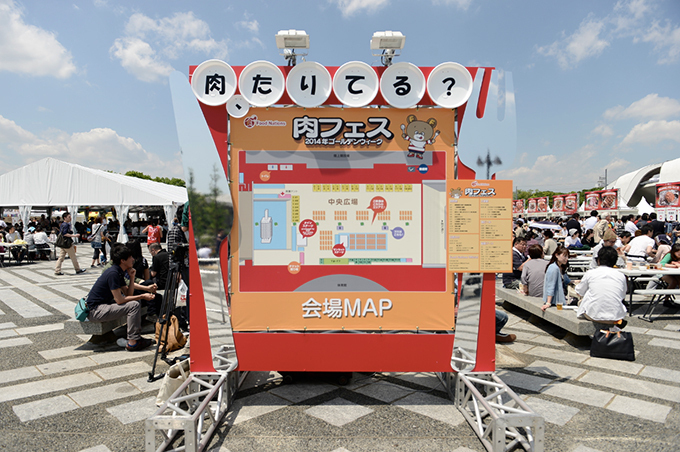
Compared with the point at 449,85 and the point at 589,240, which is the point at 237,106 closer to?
the point at 449,85

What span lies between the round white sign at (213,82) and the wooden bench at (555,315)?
496cm

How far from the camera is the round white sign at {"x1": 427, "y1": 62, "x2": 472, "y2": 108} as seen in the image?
3.34 m

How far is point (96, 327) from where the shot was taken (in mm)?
5273

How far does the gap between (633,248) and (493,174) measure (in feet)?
26.3

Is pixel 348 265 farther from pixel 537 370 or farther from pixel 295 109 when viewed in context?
pixel 537 370

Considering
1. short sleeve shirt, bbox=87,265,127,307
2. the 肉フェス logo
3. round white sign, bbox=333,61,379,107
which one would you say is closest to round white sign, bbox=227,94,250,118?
the 肉フェス logo

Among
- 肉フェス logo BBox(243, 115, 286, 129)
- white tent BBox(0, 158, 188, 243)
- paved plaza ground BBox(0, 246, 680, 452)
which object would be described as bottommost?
paved plaza ground BBox(0, 246, 680, 452)

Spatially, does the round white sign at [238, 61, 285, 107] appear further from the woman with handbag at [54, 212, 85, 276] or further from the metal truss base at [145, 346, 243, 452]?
the woman with handbag at [54, 212, 85, 276]

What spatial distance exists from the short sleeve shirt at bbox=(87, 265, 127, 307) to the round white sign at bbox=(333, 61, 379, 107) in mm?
3857

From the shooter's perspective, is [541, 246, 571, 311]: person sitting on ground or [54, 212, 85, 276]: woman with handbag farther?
[54, 212, 85, 276]: woman with handbag

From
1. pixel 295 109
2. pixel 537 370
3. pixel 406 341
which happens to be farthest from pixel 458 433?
pixel 295 109

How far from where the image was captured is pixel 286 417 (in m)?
3.48

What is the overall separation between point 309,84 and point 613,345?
15.4 feet

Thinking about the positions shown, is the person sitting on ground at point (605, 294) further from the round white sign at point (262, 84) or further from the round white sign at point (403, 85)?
the round white sign at point (262, 84)
